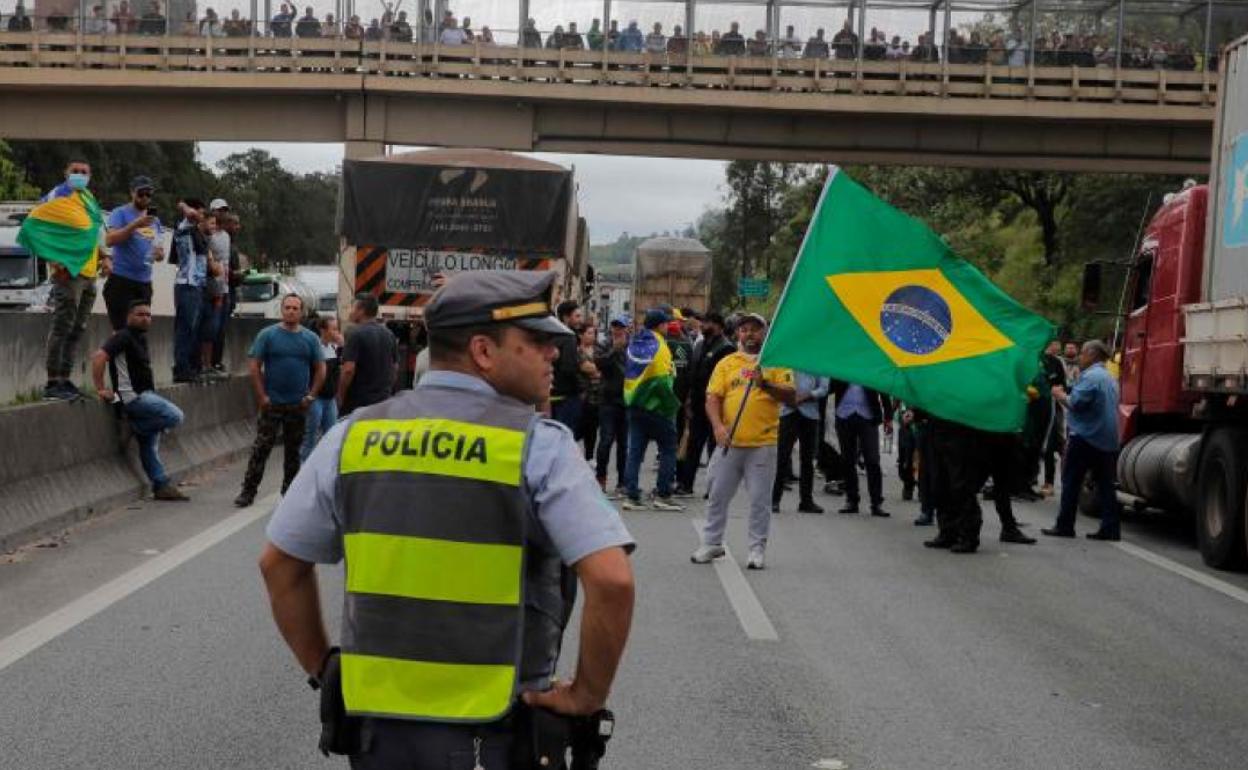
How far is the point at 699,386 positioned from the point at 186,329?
5.21 meters

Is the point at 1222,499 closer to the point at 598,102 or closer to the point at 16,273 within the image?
the point at 16,273

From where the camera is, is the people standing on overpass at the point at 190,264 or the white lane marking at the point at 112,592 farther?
the people standing on overpass at the point at 190,264

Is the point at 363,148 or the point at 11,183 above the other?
the point at 363,148

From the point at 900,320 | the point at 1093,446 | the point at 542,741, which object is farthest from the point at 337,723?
the point at 1093,446

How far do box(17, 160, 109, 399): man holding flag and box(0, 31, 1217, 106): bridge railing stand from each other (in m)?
26.9

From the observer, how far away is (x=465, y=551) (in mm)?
3326

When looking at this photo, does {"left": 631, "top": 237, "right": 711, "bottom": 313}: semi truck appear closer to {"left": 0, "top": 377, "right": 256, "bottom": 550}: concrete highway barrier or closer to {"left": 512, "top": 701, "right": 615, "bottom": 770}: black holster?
{"left": 0, "top": 377, "right": 256, "bottom": 550}: concrete highway barrier

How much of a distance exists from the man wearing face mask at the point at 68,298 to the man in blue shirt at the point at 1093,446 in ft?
27.0

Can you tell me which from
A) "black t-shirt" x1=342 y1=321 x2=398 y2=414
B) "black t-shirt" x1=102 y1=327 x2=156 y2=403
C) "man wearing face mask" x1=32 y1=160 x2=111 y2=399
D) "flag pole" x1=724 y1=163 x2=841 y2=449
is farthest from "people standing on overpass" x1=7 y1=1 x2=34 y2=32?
"flag pole" x1=724 y1=163 x2=841 y2=449

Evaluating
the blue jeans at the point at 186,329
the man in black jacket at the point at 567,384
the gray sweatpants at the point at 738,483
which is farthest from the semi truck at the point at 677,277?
the gray sweatpants at the point at 738,483

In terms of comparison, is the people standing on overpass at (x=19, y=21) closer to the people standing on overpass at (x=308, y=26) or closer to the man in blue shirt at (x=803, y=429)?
the people standing on overpass at (x=308, y=26)

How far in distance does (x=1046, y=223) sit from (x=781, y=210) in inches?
1617

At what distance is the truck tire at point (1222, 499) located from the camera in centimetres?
1302

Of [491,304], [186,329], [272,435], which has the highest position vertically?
[491,304]
